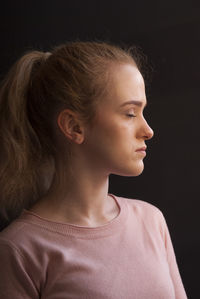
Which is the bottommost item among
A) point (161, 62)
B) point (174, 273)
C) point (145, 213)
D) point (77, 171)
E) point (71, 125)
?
point (174, 273)

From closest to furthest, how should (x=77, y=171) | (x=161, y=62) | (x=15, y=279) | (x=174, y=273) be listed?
1. (x=15, y=279)
2. (x=77, y=171)
3. (x=174, y=273)
4. (x=161, y=62)

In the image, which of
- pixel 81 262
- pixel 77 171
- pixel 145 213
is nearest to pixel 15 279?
pixel 81 262

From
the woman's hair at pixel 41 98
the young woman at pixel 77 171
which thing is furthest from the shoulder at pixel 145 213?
the woman's hair at pixel 41 98

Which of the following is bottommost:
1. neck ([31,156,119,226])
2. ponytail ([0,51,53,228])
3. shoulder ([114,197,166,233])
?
shoulder ([114,197,166,233])

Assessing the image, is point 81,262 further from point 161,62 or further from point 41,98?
point 161,62

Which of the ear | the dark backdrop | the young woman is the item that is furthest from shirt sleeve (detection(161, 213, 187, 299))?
the ear

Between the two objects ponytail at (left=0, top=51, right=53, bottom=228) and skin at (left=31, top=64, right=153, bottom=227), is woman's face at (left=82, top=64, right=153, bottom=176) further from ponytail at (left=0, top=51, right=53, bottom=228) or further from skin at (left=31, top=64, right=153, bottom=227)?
ponytail at (left=0, top=51, right=53, bottom=228)

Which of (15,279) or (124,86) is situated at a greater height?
(124,86)

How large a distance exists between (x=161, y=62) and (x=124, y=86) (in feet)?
1.15

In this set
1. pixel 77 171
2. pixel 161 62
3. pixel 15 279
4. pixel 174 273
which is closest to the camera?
pixel 15 279

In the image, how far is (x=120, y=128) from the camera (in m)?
1.03

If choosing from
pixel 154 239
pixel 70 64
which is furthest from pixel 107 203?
pixel 70 64

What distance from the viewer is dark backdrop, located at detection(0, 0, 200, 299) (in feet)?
4.33

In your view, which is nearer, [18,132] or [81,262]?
[81,262]
